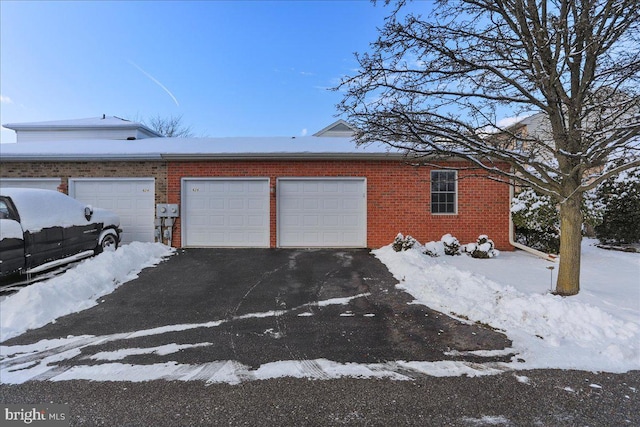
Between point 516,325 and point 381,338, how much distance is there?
1.81 metres

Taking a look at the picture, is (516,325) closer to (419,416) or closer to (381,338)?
(381,338)

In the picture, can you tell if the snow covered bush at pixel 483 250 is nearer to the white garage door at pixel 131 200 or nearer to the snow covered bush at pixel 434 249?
the snow covered bush at pixel 434 249

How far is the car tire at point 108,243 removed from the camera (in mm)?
7938

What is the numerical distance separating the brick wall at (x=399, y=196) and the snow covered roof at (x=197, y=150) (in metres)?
0.33

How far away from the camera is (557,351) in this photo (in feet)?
11.3

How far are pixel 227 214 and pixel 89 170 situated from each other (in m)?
4.49

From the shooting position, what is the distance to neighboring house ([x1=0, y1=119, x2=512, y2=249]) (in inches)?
392

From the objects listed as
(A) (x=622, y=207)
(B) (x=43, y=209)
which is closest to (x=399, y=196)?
(A) (x=622, y=207)

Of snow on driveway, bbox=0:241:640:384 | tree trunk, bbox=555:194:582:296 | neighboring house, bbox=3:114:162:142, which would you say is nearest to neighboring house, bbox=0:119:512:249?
snow on driveway, bbox=0:241:640:384

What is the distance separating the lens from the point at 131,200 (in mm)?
10031

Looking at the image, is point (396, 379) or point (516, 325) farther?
point (516, 325)

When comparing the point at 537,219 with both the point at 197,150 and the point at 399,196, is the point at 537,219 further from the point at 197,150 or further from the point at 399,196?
the point at 197,150

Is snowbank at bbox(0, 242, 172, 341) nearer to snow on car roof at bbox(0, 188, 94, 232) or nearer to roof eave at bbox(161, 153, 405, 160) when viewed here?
snow on car roof at bbox(0, 188, 94, 232)

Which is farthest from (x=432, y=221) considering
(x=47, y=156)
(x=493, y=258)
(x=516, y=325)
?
(x=47, y=156)
